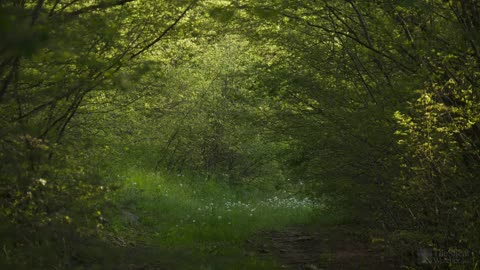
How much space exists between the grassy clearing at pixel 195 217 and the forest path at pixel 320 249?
1.48ft

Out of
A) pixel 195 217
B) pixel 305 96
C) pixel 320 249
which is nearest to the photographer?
pixel 305 96

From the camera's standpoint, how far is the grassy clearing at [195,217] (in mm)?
10180

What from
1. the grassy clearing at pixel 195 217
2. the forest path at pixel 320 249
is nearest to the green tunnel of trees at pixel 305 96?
the forest path at pixel 320 249

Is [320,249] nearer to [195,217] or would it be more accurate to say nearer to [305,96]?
[305,96]

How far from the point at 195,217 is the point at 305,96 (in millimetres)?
4142

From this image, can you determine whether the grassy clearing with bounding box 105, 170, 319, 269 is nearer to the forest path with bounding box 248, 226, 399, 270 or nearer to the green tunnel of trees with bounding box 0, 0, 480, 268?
the forest path with bounding box 248, 226, 399, 270

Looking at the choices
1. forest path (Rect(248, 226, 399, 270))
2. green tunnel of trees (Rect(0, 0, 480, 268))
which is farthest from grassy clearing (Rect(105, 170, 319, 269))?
green tunnel of trees (Rect(0, 0, 480, 268))

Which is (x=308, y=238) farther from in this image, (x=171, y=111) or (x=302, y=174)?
(x=171, y=111)

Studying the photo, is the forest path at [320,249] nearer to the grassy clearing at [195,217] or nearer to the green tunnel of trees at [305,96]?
the grassy clearing at [195,217]

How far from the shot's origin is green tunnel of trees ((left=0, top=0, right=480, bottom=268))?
5.32 m

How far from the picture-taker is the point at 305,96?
456 inches

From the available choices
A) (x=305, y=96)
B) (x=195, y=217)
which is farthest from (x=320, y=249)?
(x=195, y=217)

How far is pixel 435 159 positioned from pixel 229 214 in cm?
824

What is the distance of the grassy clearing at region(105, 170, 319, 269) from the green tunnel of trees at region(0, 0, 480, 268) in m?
1.62
